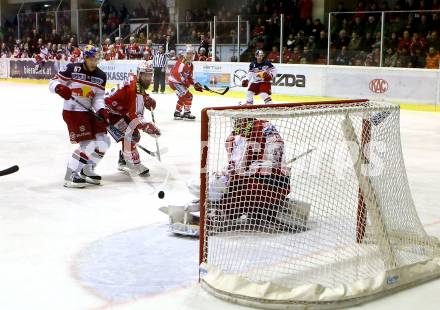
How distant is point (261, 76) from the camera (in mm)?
10445

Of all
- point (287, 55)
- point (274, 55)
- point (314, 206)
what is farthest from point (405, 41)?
point (314, 206)

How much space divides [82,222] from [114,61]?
1330cm

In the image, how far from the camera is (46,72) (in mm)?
18797

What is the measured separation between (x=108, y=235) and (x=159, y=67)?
11.7 meters

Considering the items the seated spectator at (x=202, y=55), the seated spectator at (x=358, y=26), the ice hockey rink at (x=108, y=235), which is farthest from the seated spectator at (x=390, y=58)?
the seated spectator at (x=202, y=55)

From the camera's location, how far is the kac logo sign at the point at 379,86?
37.2ft

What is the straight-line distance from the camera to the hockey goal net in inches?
118

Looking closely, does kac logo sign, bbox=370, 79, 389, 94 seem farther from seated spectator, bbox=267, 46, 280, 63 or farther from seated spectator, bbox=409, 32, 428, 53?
seated spectator, bbox=267, 46, 280, 63

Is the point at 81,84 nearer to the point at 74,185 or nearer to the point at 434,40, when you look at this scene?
the point at 74,185

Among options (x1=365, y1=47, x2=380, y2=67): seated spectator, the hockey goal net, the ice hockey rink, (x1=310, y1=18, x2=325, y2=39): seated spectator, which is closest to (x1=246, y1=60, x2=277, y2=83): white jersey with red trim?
(x1=365, y1=47, x2=380, y2=67): seated spectator

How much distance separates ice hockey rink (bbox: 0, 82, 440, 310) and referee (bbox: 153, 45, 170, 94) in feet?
24.9

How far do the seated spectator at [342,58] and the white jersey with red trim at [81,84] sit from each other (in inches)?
298

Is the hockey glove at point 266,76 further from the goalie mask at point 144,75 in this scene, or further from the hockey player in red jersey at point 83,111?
the hockey player in red jersey at point 83,111

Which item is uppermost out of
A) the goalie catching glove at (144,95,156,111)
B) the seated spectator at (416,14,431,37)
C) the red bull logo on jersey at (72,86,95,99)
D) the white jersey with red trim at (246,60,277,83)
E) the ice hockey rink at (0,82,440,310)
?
the seated spectator at (416,14,431,37)
